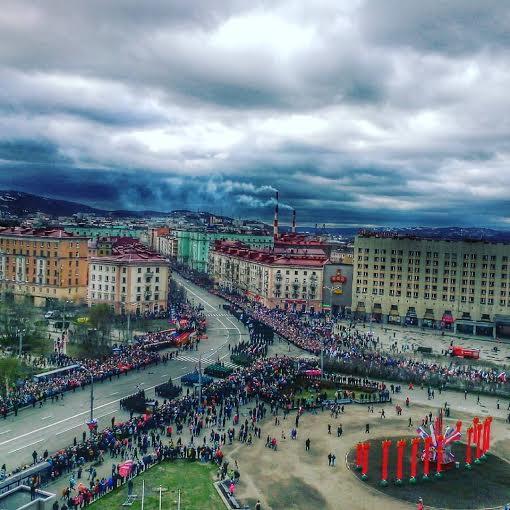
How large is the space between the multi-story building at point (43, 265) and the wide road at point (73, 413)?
143 feet

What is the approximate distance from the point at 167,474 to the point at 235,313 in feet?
235

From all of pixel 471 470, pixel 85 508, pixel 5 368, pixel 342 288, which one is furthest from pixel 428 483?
pixel 342 288

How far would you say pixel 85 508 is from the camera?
34188 mm

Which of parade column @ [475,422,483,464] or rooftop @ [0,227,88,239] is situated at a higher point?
rooftop @ [0,227,88,239]

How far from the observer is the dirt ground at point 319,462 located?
36.7 meters

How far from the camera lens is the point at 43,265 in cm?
11188

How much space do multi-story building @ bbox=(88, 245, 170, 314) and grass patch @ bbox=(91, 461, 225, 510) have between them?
221 ft

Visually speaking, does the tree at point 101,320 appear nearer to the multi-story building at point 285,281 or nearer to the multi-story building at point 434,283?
the multi-story building at point 285,281

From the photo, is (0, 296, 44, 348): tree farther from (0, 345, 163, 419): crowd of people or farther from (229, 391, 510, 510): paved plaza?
(229, 391, 510, 510): paved plaza

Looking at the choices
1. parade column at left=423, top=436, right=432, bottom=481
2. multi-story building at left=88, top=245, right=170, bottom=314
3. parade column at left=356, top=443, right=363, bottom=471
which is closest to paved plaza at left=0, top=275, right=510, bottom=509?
parade column at left=356, top=443, right=363, bottom=471

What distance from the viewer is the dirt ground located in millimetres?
36688

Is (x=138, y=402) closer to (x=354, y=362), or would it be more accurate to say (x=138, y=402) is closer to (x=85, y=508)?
(x=85, y=508)

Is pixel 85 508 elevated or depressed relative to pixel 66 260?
depressed

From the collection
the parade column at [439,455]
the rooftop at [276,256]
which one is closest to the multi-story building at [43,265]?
the rooftop at [276,256]
